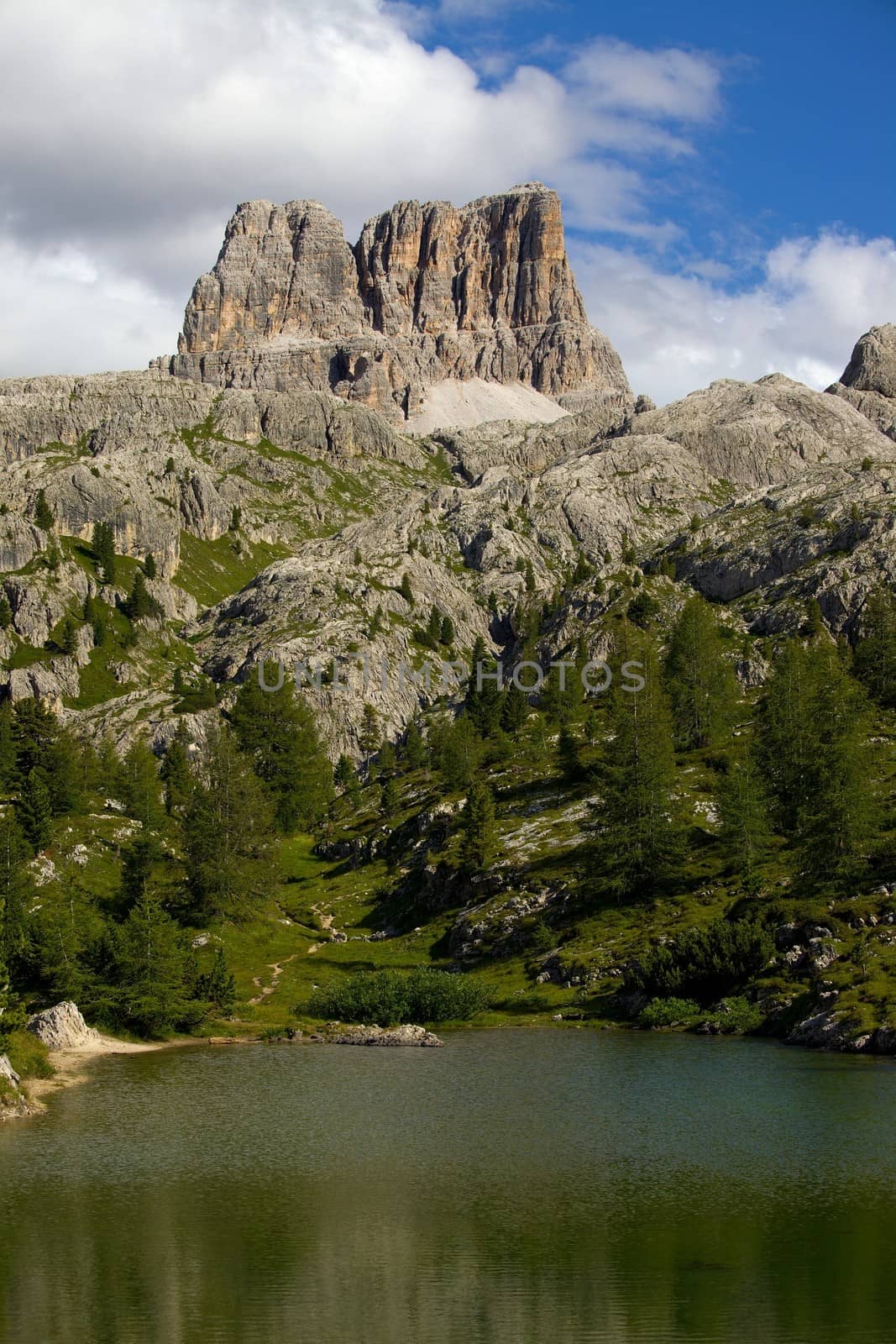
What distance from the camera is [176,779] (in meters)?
176

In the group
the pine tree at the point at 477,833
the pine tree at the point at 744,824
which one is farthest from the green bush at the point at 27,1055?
the pine tree at the point at 477,833

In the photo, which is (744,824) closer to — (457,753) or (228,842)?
(228,842)

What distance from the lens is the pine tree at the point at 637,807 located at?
10869 cm

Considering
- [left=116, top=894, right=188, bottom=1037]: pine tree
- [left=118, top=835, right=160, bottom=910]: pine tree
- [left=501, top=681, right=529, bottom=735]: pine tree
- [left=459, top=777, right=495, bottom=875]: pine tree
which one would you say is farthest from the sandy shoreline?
[left=501, top=681, right=529, bottom=735]: pine tree

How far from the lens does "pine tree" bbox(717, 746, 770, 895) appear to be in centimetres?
10138

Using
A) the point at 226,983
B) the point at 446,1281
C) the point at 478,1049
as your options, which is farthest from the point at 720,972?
the point at 446,1281

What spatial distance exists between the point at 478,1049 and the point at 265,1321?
49.3m

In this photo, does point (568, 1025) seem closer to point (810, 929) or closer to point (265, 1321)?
point (810, 929)

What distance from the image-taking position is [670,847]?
358 feet

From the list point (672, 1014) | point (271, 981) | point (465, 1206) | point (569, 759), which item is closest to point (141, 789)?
point (271, 981)

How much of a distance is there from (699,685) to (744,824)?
71850 mm

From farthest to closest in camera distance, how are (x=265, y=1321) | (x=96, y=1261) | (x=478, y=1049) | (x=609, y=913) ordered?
(x=609, y=913), (x=478, y=1049), (x=96, y=1261), (x=265, y=1321)

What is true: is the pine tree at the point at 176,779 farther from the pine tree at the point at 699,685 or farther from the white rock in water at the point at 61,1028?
the white rock in water at the point at 61,1028

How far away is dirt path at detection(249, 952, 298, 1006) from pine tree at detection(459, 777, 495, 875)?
2282 centimetres
